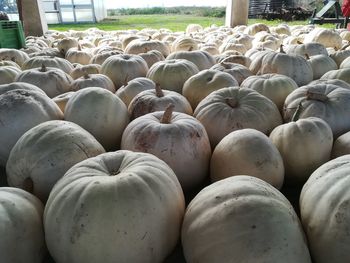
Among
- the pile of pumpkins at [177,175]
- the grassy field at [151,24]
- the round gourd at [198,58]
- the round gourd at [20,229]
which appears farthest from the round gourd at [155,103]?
the grassy field at [151,24]

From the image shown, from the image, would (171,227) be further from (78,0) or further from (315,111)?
(78,0)

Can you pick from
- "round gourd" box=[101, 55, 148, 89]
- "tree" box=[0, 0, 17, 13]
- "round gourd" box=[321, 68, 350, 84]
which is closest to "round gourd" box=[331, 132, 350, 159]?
"round gourd" box=[321, 68, 350, 84]

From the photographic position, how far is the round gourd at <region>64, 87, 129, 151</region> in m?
2.36

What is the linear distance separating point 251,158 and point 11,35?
5687 mm

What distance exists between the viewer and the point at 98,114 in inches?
92.9

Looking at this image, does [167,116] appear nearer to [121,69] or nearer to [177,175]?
[177,175]

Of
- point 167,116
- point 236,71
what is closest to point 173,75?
point 236,71

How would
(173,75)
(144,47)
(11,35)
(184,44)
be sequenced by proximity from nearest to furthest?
(173,75), (144,47), (184,44), (11,35)

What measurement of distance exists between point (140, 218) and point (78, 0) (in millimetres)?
31312

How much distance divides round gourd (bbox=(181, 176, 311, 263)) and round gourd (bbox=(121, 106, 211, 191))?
1.80 feet

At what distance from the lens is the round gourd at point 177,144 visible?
2012 millimetres

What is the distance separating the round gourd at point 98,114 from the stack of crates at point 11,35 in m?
4.29

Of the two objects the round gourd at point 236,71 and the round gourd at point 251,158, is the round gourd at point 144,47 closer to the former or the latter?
the round gourd at point 236,71

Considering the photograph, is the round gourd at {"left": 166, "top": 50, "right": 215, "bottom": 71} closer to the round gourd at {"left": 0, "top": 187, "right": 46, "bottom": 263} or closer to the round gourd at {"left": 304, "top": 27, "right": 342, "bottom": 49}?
the round gourd at {"left": 304, "top": 27, "right": 342, "bottom": 49}
